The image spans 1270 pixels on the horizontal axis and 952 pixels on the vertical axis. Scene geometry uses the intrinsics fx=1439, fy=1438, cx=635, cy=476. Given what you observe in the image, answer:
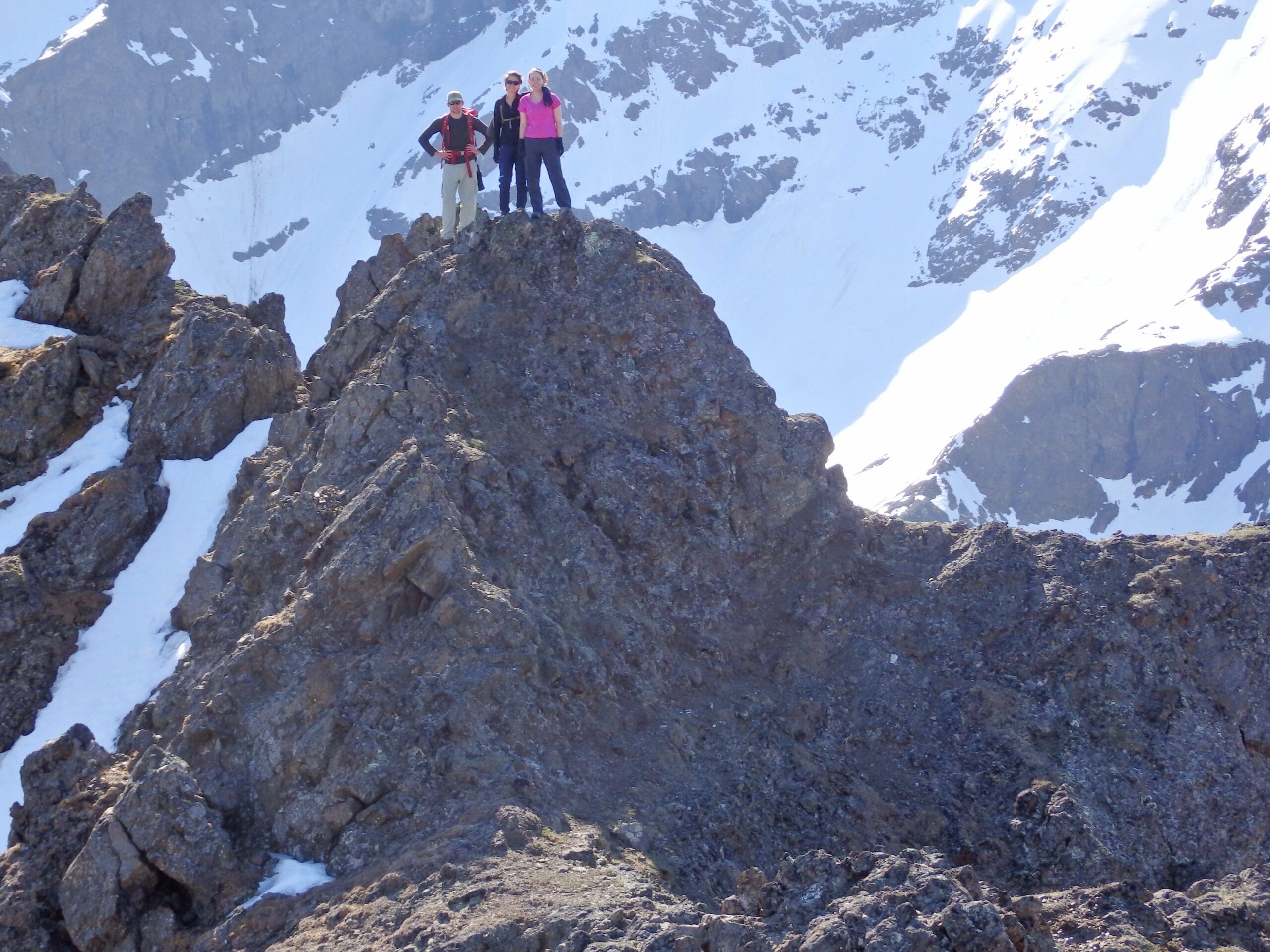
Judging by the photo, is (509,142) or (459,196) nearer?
(509,142)

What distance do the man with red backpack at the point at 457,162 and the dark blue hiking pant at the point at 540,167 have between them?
1037mm

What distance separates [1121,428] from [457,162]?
18264 cm


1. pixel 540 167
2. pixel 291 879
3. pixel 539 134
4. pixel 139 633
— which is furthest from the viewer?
pixel 539 134

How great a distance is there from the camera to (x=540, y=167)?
19844 mm

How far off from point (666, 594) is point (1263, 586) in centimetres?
695

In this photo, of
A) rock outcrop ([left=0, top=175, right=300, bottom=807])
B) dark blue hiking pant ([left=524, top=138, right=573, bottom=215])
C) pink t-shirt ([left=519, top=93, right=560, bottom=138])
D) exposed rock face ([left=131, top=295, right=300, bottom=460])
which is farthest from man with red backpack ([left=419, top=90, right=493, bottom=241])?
rock outcrop ([left=0, top=175, right=300, bottom=807])

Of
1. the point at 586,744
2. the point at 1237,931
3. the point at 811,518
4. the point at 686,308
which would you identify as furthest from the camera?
the point at 686,308

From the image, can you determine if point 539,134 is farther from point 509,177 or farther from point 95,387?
point 95,387

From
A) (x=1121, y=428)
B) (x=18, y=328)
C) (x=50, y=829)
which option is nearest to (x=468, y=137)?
(x=18, y=328)

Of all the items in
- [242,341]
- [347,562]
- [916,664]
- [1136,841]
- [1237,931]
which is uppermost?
[242,341]

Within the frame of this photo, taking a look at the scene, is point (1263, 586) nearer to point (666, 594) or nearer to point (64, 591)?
point (666, 594)

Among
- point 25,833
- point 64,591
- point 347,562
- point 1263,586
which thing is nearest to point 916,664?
point 1263,586

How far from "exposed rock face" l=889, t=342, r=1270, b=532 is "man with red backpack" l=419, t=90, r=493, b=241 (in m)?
170

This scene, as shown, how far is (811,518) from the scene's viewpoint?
1797 cm
